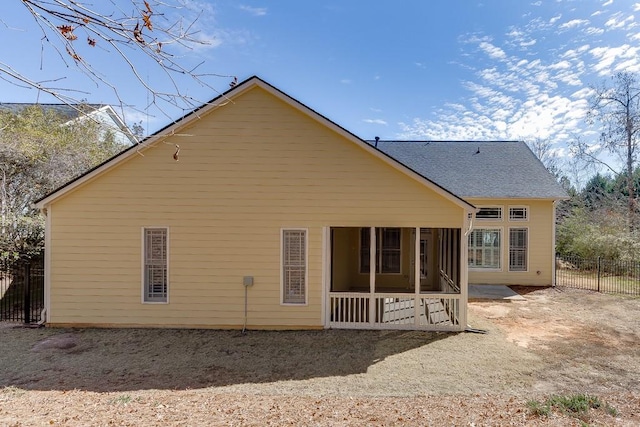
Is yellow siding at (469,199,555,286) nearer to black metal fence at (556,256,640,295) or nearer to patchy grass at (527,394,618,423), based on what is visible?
black metal fence at (556,256,640,295)

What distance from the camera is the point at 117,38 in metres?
3.00

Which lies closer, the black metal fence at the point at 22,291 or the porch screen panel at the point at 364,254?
the black metal fence at the point at 22,291

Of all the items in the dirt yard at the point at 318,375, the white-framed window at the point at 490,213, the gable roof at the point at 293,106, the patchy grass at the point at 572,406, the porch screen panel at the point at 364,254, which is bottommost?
the dirt yard at the point at 318,375

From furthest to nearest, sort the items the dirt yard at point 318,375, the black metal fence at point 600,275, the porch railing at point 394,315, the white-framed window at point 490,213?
the white-framed window at point 490,213, the black metal fence at point 600,275, the porch railing at point 394,315, the dirt yard at point 318,375

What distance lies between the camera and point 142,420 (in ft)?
13.5

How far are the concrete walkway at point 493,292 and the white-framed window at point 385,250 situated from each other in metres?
2.84

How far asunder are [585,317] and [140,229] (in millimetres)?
12090

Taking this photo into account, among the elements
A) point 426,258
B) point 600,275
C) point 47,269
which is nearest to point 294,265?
point 47,269

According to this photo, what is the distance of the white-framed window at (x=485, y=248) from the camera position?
539 inches

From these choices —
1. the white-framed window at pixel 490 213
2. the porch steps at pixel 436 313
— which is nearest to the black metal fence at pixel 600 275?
the white-framed window at pixel 490 213

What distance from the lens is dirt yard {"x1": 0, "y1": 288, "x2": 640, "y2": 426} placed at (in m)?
4.36

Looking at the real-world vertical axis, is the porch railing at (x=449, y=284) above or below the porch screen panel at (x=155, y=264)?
below

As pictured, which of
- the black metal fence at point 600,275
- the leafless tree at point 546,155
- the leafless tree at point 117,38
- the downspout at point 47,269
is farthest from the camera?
the leafless tree at point 546,155

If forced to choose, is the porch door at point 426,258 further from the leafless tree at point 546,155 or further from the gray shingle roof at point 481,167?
the leafless tree at point 546,155
